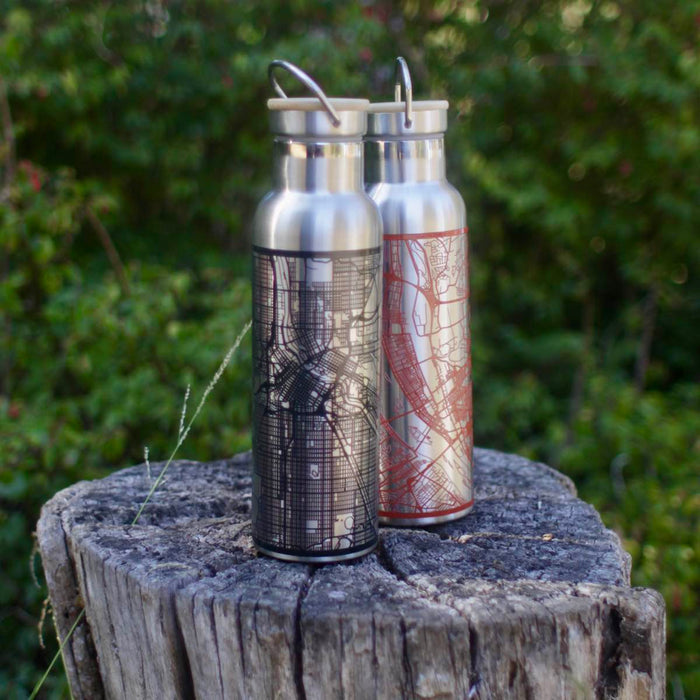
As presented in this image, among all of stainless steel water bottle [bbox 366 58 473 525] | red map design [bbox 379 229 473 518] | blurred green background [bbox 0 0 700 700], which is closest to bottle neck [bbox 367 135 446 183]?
stainless steel water bottle [bbox 366 58 473 525]

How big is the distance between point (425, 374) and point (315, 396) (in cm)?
26

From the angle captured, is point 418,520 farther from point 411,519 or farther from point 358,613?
point 358,613

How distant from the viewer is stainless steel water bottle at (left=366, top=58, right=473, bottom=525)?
1651 mm

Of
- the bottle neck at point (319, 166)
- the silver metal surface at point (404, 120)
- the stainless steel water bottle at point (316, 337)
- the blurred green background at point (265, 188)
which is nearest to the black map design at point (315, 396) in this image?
the stainless steel water bottle at point (316, 337)

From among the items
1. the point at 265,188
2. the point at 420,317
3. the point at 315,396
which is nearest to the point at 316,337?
the point at 315,396

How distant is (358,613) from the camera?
1426 millimetres

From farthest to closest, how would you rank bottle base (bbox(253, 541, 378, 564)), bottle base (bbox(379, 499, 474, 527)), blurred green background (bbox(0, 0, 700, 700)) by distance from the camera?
1. blurred green background (bbox(0, 0, 700, 700))
2. bottle base (bbox(379, 499, 474, 527))
3. bottle base (bbox(253, 541, 378, 564))

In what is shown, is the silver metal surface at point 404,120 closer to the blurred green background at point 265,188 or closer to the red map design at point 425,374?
the red map design at point 425,374

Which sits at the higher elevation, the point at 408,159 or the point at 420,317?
the point at 408,159

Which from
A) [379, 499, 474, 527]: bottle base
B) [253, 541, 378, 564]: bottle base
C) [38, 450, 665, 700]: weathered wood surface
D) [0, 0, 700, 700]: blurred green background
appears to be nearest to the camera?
[38, 450, 665, 700]: weathered wood surface

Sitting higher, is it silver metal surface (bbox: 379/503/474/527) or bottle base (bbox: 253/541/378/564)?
bottle base (bbox: 253/541/378/564)

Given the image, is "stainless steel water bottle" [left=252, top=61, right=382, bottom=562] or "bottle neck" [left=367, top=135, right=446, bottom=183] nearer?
"stainless steel water bottle" [left=252, top=61, right=382, bottom=562]

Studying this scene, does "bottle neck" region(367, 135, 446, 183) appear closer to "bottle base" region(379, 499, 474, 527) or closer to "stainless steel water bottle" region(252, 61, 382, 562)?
"stainless steel water bottle" region(252, 61, 382, 562)

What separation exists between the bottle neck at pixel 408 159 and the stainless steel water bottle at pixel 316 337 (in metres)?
0.14
